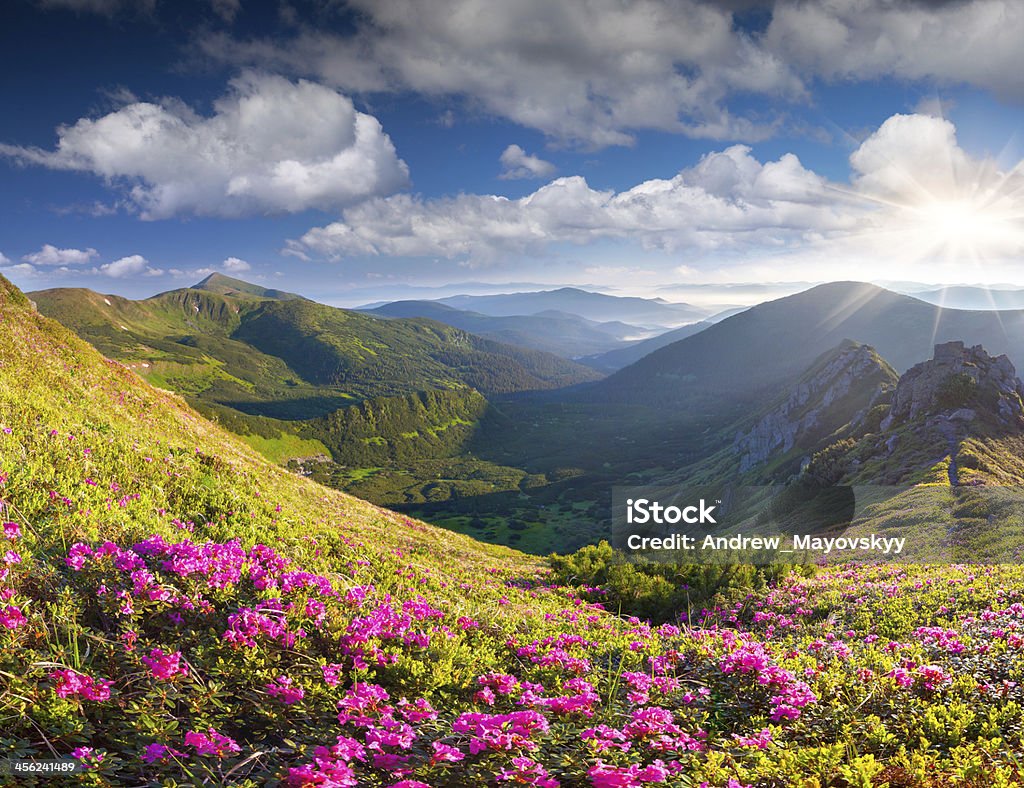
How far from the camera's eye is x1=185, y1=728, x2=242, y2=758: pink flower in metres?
4.34

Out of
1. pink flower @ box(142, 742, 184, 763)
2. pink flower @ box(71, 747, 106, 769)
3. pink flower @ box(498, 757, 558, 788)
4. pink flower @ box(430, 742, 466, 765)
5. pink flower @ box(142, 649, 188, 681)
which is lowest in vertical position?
pink flower @ box(498, 757, 558, 788)

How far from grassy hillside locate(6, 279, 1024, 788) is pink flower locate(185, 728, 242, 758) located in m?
0.03

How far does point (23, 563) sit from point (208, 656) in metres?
2.95

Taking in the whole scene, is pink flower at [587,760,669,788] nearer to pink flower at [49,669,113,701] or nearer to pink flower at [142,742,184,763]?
pink flower at [142,742,184,763]

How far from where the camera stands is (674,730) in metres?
5.36

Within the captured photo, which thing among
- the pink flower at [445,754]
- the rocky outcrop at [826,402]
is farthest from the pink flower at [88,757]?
the rocky outcrop at [826,402]

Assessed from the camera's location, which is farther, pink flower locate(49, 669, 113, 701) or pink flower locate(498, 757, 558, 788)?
pink flower locate(49, 669, 113, 701)

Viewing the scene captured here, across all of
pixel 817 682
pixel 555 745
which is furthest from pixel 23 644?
pixel 817 682

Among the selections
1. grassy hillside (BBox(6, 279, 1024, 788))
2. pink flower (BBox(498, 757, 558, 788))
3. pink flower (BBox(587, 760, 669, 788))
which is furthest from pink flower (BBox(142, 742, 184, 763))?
pink flower (BBox(587, 760, 669, 788))

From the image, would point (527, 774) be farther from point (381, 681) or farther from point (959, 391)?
point (959, 391)

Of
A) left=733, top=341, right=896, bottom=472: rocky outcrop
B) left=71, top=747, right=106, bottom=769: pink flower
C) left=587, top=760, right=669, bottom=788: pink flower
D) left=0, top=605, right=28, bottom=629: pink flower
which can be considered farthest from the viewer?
left=733, top=341, right=896, bottom=472: rocky outcrop

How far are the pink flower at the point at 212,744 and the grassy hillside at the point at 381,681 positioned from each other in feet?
0.10

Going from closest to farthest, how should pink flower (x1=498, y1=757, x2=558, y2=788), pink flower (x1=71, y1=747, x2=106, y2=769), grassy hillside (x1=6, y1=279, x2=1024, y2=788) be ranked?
pink flower (x1=71, y1=747, x2=106, y2=769)
pink flower (x1=498, y1=757, x2=558, y2=788)
grassy hillside (x1=6, y1=279, x2=1024, y2=788)

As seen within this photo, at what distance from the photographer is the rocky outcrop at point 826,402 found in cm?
13250
